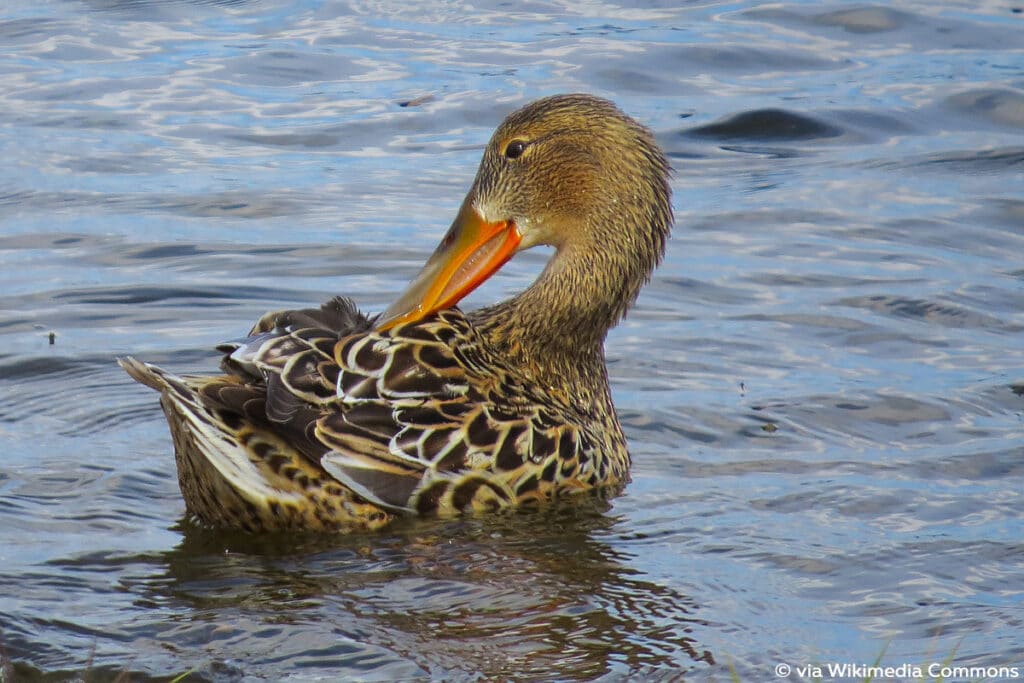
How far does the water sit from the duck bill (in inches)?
39.8

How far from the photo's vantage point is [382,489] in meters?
5.86

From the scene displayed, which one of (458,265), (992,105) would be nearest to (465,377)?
(458,265)

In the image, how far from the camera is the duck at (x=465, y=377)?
5785mm

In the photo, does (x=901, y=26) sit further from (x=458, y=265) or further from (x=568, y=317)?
(x=458, y=265)

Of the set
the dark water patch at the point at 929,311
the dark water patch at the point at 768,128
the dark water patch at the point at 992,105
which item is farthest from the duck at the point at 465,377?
the dark water patch at the point at 992,105

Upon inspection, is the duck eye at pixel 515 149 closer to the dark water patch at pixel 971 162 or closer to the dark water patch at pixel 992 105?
the dark water patch at pixel 971 162

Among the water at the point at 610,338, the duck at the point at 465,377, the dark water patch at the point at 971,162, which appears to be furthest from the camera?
the dark water patch at the point at 971,162

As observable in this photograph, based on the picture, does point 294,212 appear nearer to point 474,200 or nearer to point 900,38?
point 474,200

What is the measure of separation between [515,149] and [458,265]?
558 mm

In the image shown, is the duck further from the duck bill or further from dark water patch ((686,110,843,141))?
dark water patch ((686,110,843,141))

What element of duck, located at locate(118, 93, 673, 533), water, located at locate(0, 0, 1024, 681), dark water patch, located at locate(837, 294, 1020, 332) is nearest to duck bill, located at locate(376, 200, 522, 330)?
duck, located at locate(118, 93, 673, 533)

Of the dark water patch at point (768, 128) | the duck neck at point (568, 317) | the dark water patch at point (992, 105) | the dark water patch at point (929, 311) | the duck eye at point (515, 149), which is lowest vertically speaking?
the dark water patch at point (929, 311)

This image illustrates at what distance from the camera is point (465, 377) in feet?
20.1

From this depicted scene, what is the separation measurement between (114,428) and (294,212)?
348 cm
